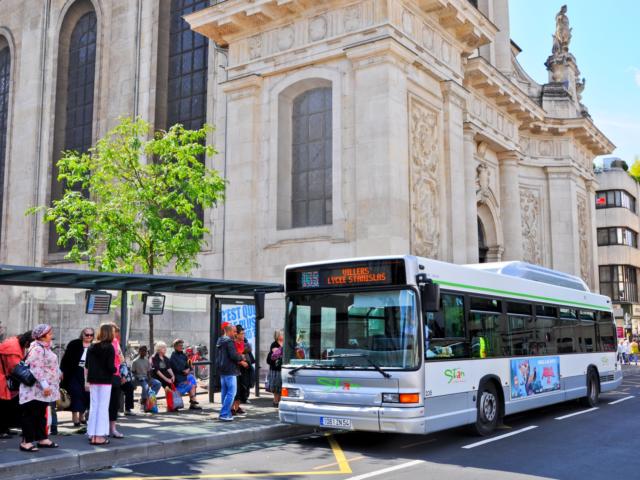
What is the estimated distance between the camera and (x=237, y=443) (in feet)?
34.3

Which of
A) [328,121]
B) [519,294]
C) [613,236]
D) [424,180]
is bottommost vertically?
[519,294]

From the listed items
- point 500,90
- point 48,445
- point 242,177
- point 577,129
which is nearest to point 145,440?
point 48,445

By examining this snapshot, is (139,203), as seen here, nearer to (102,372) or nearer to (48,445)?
(102,372)

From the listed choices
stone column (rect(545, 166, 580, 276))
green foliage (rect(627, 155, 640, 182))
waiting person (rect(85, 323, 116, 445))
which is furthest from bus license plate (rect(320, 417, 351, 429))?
green foliage (rect(627, 155, 640, 182))

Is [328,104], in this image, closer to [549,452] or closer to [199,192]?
[199,192]

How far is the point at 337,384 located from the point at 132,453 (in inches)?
115

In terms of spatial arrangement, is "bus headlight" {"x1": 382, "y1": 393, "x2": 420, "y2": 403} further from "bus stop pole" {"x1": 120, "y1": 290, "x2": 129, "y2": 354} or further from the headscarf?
"bus stop pole" {"x1": 120, "y1": 290, "x2": 129, "y2": 354}

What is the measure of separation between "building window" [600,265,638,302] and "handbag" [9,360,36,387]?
158 feet

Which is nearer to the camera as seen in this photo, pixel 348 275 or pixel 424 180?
pixel 348 275

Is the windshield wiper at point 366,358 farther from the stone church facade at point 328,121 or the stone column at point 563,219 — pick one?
the stone column at point 563,219

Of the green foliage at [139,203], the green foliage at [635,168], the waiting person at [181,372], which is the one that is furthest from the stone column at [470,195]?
the green foliage at [635,168]

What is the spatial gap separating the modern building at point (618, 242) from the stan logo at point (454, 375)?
42.8 meters

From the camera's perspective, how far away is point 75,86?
1293 inches

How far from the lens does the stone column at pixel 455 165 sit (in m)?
22.1
